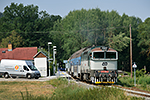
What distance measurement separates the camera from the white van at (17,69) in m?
36.4

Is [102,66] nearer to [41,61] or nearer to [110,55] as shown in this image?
[110,55]

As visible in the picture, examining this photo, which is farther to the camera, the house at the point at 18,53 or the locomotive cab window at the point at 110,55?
the house at the point at 18,53

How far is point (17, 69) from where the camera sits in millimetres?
36469

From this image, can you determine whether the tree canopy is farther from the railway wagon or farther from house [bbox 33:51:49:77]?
the railway wagon

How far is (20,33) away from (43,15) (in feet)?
47.6

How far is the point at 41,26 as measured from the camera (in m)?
86.5

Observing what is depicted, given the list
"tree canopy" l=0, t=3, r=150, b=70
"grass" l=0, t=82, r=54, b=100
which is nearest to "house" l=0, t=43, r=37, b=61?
"tree canopy" l=0, t=3, r=150, b=70

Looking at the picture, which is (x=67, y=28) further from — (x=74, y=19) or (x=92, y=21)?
(x=92, y=21)

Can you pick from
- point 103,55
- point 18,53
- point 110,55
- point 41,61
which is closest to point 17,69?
point 41,61

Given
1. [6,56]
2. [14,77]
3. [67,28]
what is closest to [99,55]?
[14,77]

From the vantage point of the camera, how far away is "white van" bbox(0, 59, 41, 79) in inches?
1435

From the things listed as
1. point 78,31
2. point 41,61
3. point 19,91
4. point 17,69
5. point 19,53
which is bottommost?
point 19,91

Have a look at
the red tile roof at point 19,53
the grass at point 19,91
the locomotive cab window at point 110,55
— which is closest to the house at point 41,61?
the red tile roof at point 19,53

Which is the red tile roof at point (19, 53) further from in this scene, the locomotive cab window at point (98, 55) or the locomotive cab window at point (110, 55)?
the locomotive cab window at point (110, 55)
